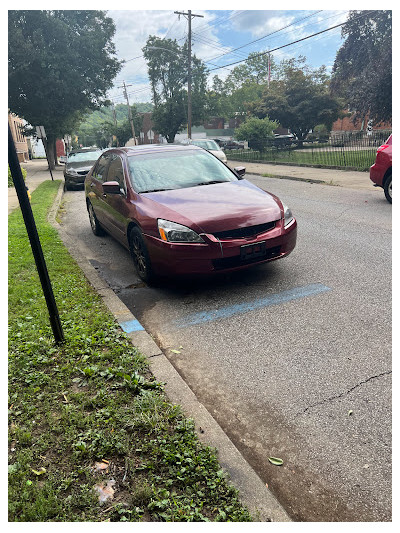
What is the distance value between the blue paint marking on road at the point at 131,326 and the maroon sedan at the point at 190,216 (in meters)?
0.76

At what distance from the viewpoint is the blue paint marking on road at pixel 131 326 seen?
149 inches

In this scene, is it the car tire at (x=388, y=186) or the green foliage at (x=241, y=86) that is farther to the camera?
the green foliage at (x=241, y=86)

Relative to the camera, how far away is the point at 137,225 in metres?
4.90

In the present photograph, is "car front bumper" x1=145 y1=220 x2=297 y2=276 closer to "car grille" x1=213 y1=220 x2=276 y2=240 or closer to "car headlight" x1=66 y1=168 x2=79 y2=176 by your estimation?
"car grille" x1=213 y1=220 x2=276 y2=240

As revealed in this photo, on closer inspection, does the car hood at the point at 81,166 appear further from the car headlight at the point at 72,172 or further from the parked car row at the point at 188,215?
the parked car row at the point at 188,215

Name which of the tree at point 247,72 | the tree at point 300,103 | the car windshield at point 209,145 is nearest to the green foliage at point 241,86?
the tree at point 247,72

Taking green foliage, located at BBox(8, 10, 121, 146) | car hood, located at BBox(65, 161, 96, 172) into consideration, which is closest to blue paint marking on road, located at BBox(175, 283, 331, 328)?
car hood, located at BBox(65, 161, 96, 172)

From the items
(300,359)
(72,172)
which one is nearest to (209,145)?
(72,172)

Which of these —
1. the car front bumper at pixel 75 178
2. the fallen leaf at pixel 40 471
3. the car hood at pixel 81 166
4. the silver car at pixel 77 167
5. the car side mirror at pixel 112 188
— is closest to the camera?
Answer: the fallen leaf at pixel 40 471

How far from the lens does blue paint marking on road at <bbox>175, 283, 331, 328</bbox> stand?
414 cm

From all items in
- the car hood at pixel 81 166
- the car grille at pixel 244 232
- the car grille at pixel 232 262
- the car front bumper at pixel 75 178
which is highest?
the car hood at pixel 81 166

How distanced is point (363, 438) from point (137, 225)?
332 centimetres

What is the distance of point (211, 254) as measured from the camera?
14.1ft

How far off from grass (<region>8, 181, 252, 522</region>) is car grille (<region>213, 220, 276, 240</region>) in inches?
56.2
